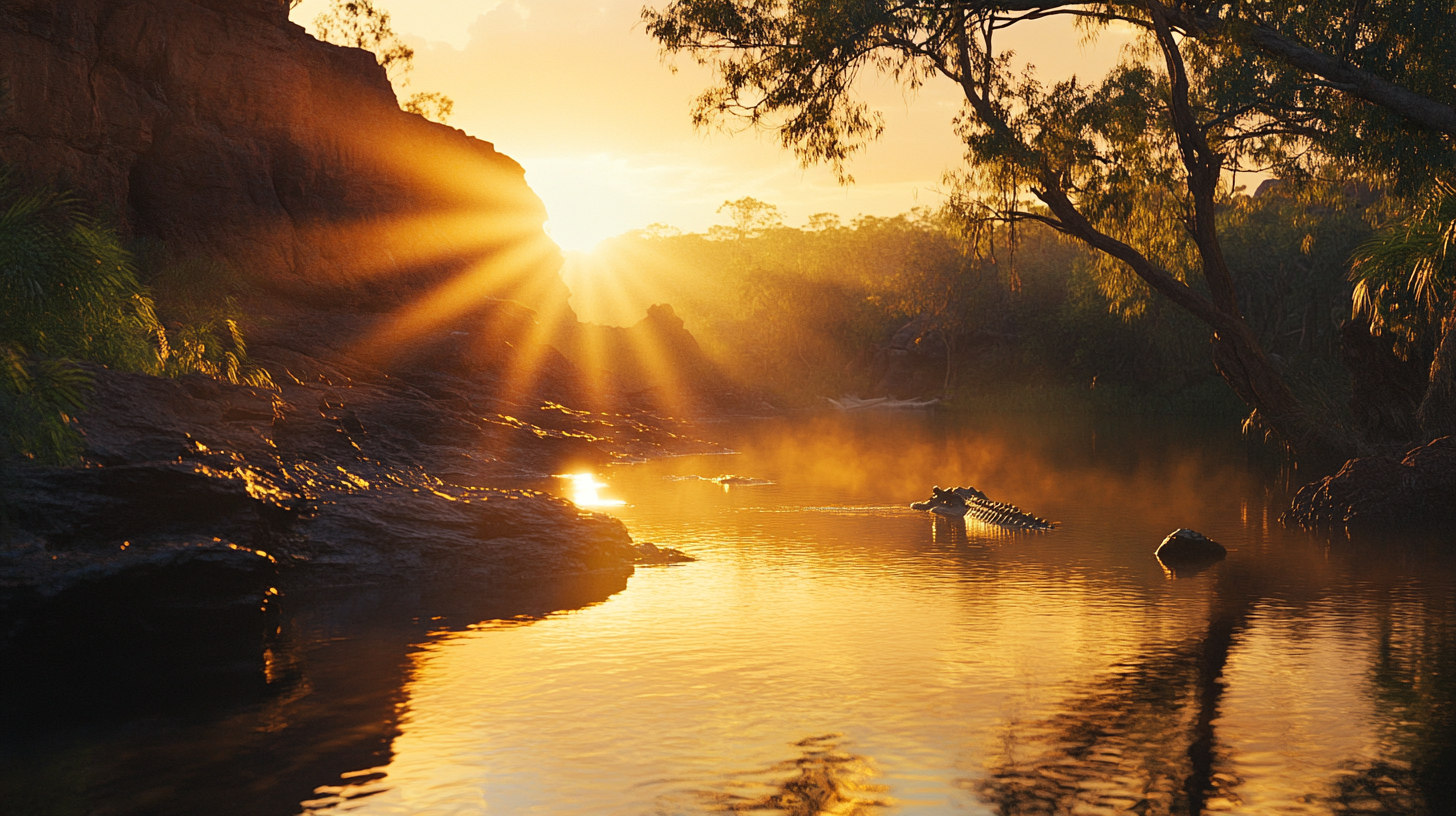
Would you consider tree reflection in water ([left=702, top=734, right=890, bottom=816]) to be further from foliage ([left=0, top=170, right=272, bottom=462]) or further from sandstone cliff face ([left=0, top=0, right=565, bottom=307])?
sandstone cliff face ([left=0, top=0, right=565, bottom=307])

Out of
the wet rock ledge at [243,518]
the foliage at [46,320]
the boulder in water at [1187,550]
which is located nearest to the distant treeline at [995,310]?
the boulder in water at [1187,550]

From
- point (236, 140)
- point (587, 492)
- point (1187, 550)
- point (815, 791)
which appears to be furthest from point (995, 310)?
point (815, 791)

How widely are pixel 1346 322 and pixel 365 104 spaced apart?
33.7 metres

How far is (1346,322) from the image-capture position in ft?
91.0

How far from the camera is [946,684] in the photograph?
34.8 ft

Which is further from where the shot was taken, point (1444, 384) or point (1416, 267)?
point (1444, 384)

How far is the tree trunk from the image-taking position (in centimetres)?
2161

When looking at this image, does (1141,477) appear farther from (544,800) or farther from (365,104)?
(365,104)

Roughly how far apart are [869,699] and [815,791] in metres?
2.37

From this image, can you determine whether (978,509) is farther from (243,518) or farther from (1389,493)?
(243,518)

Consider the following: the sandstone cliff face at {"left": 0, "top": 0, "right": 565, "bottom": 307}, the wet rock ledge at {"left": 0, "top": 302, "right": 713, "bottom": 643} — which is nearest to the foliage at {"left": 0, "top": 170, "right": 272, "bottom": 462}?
the wet rock ledge at {"left": 0, "top": 302, "right": 713, "bottom": 643}

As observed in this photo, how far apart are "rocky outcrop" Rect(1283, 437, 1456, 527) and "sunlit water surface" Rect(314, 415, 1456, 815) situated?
1794 millimetres

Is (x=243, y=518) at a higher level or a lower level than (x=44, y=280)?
lower

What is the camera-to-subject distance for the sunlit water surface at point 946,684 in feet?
26.1
